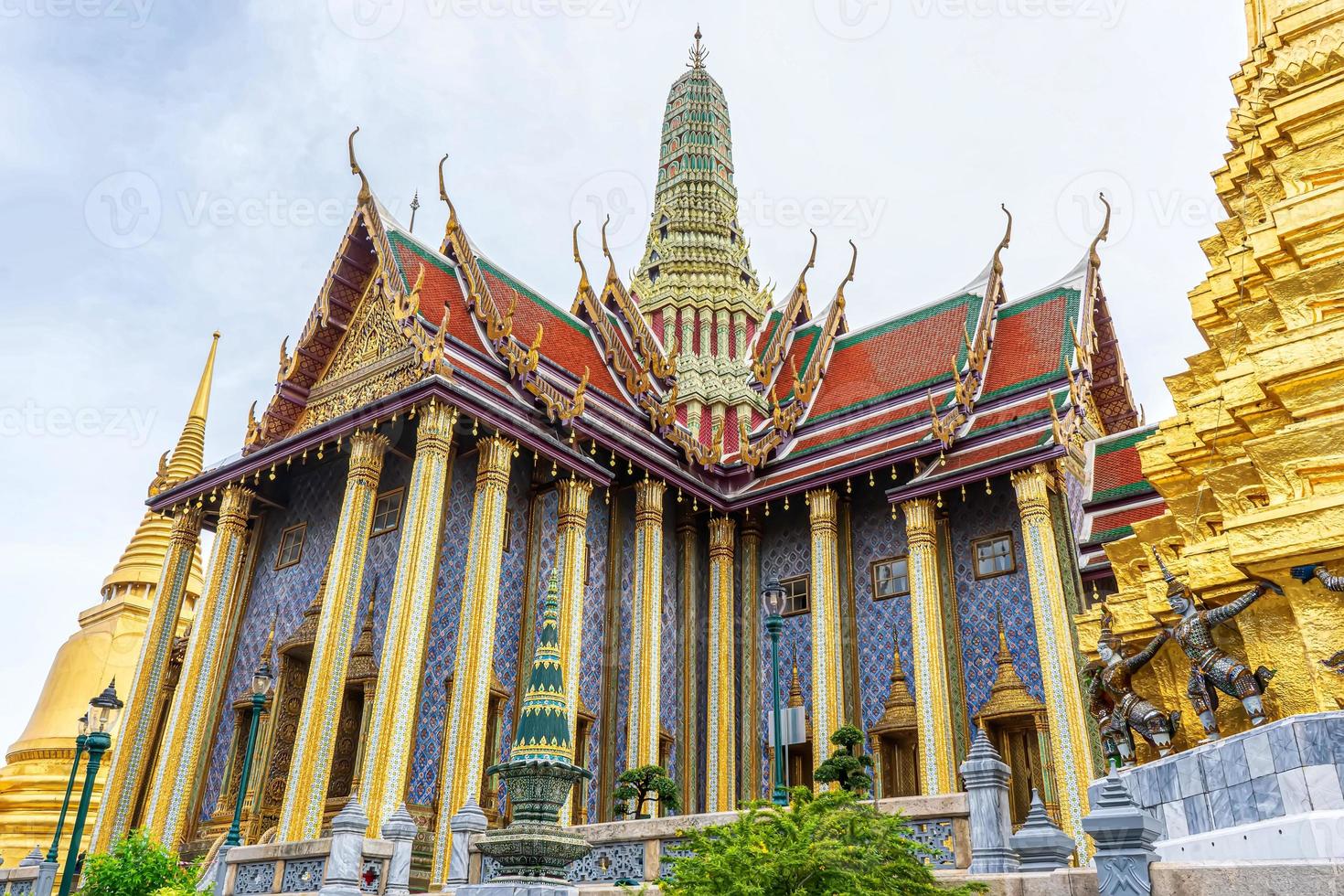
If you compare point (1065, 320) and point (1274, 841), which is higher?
point (1065, 320)

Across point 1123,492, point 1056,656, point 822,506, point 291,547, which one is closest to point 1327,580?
point 1056,656

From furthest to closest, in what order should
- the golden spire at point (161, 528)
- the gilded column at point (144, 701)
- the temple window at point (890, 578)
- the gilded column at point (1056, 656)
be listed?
the golden spire at point (161, 528) < the temple window at point (890, 578) < the gilded column at point (144, 701) < the gilded column at point (1056, 656)

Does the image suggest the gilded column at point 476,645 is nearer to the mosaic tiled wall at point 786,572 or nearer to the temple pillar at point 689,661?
A: the temple pillar at point 689,661

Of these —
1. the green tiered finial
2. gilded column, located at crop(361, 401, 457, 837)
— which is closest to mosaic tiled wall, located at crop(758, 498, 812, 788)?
gilded column, located at crop(361, 401, 457, 837)

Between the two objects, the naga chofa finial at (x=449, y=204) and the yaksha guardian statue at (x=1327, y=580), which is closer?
the yaksha guardian statue at (x=1327, y=580)

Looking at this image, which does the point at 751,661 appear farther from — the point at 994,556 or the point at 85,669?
the point at 85,669

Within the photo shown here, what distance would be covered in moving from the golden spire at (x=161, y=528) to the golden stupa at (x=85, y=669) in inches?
0.8

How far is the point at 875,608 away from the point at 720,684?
248 centimetres

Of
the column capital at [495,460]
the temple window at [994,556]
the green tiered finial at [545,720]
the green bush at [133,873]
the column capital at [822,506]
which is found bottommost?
the green bush at [133,873]

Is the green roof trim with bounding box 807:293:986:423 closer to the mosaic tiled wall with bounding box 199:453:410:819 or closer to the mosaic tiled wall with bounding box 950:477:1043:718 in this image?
the mosaic tiled wall with bounding box 950:477:1043:718

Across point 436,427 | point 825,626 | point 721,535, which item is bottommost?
point 825,626

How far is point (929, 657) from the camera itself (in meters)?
13.7

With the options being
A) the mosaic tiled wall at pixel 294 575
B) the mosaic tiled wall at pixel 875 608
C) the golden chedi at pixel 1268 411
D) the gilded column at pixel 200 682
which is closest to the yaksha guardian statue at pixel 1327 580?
the golden chedi at pixel 1268 411

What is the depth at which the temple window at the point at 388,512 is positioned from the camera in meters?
13.8
